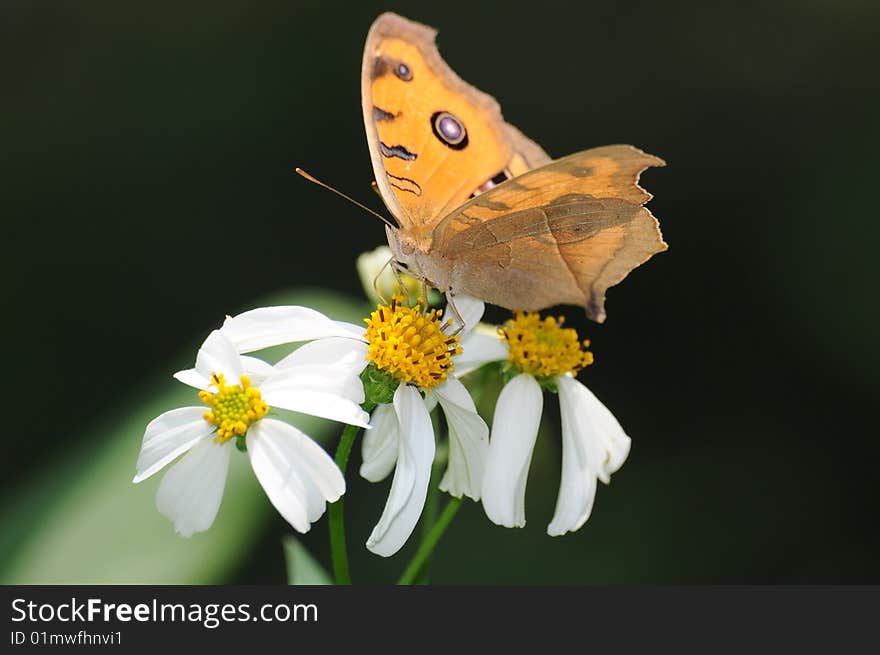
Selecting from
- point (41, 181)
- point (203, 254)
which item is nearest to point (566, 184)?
point (203, 254)

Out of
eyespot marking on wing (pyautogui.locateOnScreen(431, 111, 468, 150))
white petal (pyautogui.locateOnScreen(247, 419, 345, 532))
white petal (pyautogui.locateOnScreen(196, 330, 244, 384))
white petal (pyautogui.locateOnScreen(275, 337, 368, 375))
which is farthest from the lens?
eyespot marking on wing (pyautogui.locateOnScreen(431, 111, 468, 150))

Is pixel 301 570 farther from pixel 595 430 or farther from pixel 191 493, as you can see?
pixel 595 430

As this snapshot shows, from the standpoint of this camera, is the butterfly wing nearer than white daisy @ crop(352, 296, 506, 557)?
No

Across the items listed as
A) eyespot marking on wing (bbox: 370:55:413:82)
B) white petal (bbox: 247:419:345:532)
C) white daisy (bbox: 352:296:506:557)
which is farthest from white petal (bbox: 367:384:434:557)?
eyespot marking on wing (bbox: 370:55:413:82)

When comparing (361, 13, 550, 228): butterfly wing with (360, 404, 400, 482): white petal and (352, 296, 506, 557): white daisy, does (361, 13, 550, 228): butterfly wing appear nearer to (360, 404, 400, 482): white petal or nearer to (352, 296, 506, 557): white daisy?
(352, 296, 506, 557): white daisy

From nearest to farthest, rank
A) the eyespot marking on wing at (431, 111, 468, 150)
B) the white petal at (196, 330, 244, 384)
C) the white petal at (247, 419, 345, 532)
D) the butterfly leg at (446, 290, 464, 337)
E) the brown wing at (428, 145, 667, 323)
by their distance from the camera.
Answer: the white petal at (247, 419, 345, 532)
the white petal at (196, 330, 244, 384)
the brown wing at (428, 145, 667, 323)
the butterfly leg at (446, 290, 464, 337)
the eyespot marking on wing at (431, 111, 468, 150)

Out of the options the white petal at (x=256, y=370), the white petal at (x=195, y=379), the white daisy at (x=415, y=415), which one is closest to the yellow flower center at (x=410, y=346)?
the white daisy at (x=415, y=415)

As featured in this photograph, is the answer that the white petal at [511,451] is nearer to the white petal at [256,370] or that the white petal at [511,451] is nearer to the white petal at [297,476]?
the white petal at [297,476]
